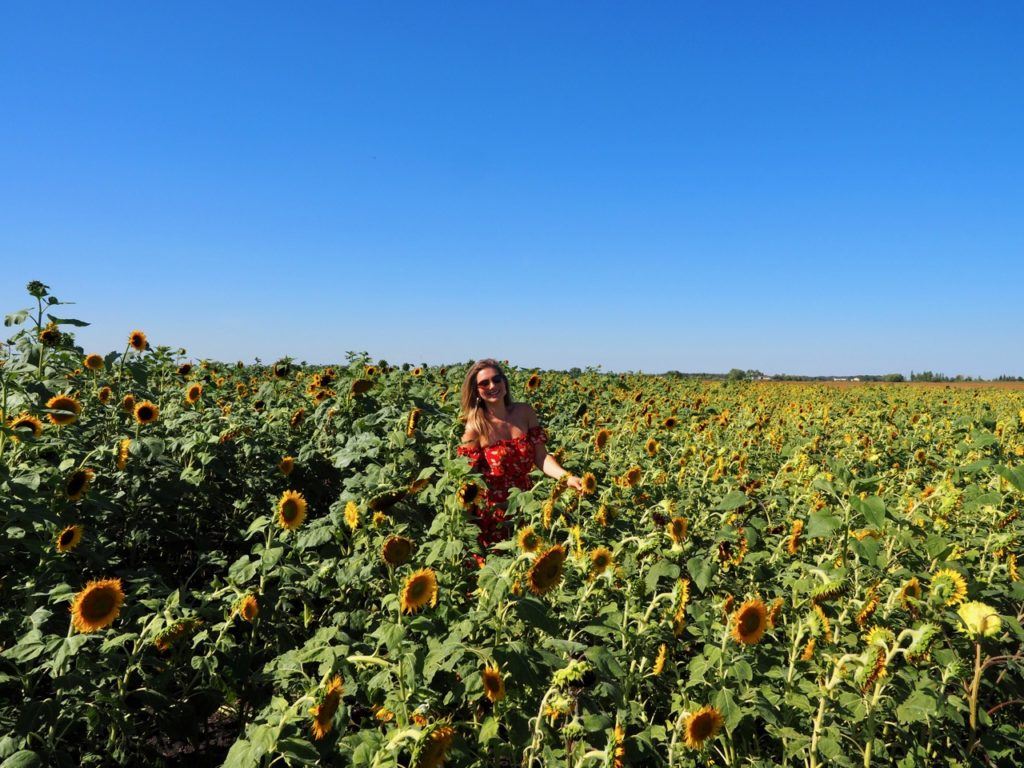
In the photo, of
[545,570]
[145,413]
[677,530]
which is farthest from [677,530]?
[145,413]

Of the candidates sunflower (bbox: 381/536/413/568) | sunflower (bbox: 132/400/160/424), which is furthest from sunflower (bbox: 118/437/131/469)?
sunflower (bbox: 381/536/413/568)

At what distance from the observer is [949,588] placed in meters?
1.84

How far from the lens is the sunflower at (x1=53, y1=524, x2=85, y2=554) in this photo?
7.93 ft

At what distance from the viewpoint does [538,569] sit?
5.86 feet

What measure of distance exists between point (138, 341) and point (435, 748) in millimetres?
5127

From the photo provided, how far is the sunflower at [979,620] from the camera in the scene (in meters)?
1.72

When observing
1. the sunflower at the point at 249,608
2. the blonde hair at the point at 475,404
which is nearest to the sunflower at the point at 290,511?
the sunflower at the point at 249,608

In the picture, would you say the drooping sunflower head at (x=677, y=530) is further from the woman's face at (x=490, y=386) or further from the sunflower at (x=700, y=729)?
the woman's face at (x=490, y=386)

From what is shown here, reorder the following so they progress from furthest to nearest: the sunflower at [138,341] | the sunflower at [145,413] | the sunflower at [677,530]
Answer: the sunflower at [138,341] → the sunflower at [145,413] → the sunflower at [677,530]

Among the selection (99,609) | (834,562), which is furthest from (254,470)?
(834,562)

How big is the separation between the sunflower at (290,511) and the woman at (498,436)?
1.67 m

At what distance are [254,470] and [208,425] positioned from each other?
0.52 metres

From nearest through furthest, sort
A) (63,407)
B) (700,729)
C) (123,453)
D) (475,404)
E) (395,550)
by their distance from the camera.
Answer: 1. (700,729)
2. (395,550)
3. (63,407)
4. (123,453)
5. (475,404)

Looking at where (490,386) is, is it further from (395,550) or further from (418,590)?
(418,590)
